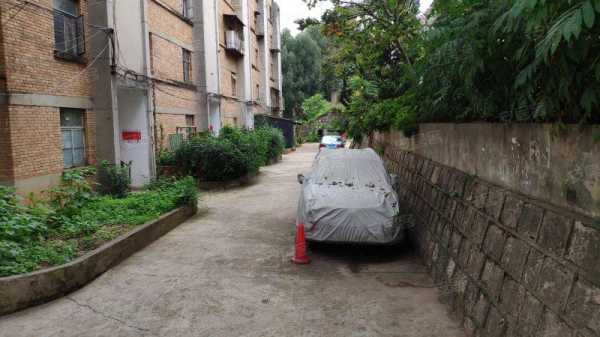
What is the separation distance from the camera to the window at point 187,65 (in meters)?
19.6

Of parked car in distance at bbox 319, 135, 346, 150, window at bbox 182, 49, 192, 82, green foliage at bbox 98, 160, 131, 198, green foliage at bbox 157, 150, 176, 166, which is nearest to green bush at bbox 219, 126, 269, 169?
green foliage at bbox 157, 150, 176, 166

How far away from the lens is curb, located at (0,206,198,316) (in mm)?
4988

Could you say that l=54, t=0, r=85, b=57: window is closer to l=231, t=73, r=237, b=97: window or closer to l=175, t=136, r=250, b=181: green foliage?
l=175, t=136, r=250, b=181: green foliage

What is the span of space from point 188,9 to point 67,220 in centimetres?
1542

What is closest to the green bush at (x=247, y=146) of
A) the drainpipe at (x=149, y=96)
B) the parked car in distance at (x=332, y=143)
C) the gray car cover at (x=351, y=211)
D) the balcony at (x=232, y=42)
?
the drainpipe at (x=149, y=96)

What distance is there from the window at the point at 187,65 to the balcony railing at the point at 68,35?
7.89 metres

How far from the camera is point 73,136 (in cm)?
1152

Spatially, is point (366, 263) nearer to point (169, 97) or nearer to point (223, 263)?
point (223, 263)

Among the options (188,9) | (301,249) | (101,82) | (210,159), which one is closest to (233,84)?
(188,9)

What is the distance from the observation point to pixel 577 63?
9.46ft

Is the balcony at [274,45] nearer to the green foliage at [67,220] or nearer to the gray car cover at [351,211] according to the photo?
the green foliage at [67,220]

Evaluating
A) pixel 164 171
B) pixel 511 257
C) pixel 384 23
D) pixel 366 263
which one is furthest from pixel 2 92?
pixel 511 257

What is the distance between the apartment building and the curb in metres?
3.93

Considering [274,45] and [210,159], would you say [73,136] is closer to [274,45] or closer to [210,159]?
[210,159]
